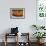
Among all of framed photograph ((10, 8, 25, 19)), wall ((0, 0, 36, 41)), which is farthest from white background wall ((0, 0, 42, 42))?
framed photograph ((10, 8, 25, 19))

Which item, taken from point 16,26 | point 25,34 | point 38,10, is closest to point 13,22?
point 16,26

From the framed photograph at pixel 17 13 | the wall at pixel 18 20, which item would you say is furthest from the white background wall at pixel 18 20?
the framed photograph at pixel 17 13

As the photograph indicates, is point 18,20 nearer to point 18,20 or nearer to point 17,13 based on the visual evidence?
point 18,20

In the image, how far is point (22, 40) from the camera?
7.64 m

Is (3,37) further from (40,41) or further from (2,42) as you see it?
(40,41)

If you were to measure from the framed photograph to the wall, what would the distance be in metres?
0.14

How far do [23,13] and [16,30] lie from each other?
0.85 metres

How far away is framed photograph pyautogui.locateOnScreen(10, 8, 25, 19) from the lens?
745 cm

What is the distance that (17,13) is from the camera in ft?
24.4

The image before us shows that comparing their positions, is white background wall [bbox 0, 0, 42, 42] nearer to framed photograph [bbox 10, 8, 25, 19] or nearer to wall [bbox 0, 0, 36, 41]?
wall [bbox 0, 0, 36, 41]

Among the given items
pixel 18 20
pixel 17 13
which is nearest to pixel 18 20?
pixel 18 20

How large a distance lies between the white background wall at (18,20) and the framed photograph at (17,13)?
0.45 ft

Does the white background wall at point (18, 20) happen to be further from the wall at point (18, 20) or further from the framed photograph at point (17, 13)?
the framed photograph at point (17, 13)

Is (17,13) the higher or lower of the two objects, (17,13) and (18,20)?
the higher
